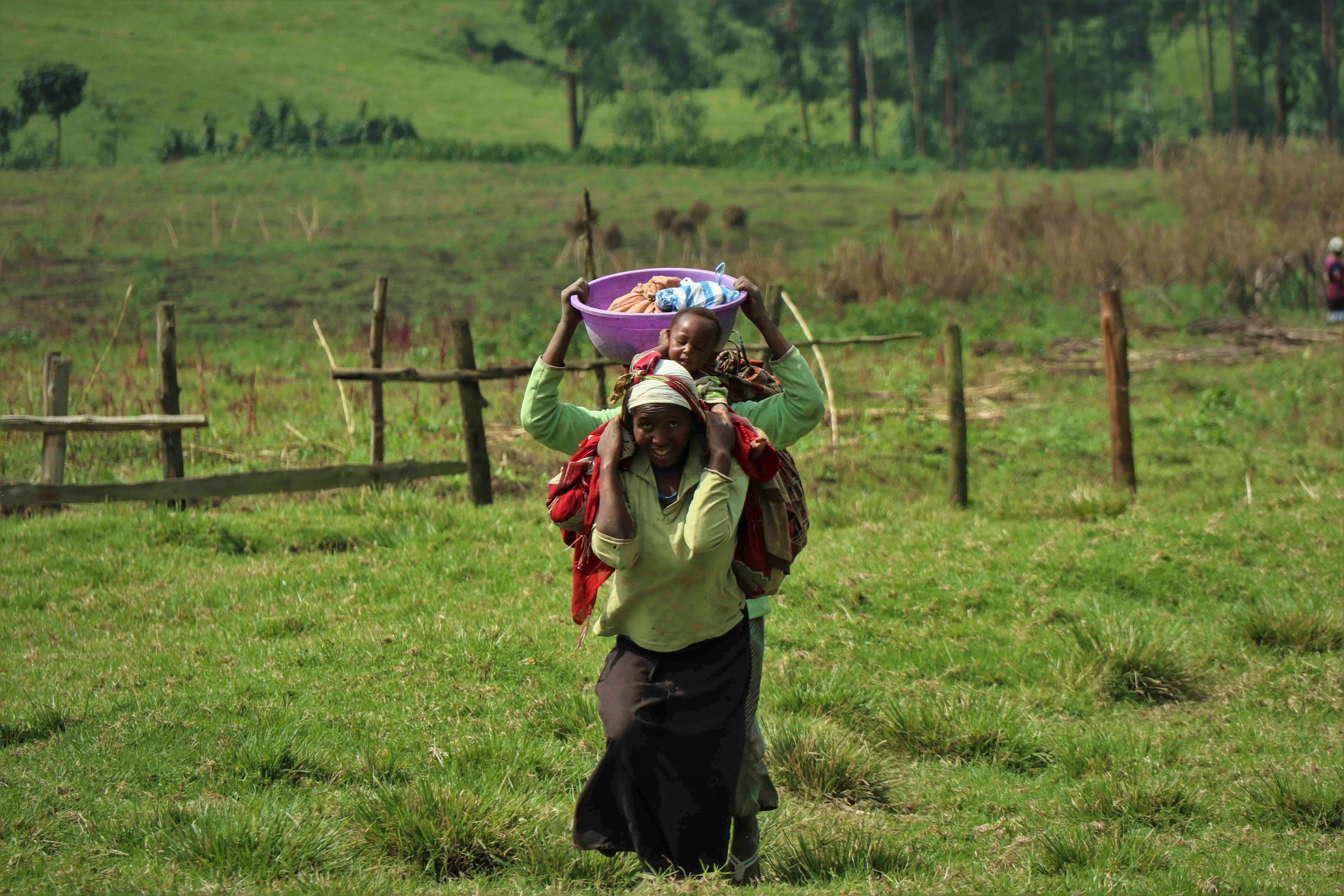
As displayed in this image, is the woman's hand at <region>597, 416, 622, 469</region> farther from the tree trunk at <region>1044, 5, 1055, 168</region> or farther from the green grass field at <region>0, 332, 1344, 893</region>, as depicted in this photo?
the tree trunk at <region>1044, 5, 1055, 168</region>

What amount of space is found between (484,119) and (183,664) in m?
46.4

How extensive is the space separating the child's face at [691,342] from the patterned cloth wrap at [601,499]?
56mm

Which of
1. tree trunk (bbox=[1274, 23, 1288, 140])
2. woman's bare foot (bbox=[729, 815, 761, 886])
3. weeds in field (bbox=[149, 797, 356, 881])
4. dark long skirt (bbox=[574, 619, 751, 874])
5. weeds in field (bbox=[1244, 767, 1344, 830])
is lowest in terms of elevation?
weeds in field (bbox=[1244, 767, 1344, 830])

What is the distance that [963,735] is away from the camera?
5258 millimetres

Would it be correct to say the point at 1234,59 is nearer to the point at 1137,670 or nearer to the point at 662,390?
the point at 1137,670

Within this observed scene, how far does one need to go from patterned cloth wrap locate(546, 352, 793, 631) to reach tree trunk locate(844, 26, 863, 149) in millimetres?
48355

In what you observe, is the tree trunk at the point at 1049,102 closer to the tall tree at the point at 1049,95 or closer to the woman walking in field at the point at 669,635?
the tall tree at the point at 1049,95

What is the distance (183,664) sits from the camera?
18.6 feet

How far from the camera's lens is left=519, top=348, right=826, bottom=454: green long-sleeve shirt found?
364 centimetres

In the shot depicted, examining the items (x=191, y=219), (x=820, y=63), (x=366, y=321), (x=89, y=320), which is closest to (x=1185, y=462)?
(x=366, y=321)

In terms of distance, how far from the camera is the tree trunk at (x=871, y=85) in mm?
47125

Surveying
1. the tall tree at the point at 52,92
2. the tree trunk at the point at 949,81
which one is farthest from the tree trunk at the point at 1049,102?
the tall tree at the point at 52,92

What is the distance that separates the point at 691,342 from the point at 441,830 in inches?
69.7

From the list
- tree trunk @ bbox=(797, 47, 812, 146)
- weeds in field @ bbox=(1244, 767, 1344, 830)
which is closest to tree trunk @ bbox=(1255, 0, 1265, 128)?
tree trunk @ bbox=(797, 47, 812, 146)
